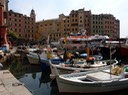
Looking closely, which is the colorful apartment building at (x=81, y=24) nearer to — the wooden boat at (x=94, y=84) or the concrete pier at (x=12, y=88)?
the wooden boat at (x=94, y=84)

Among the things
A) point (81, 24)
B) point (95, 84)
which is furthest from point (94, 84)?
point (81, 24)

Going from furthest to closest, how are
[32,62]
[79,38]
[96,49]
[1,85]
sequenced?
[79,38]
[96,49]
[32,62]
[1,85]

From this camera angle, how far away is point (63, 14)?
112 meters

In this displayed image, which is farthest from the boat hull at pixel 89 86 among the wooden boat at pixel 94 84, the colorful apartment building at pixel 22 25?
the colorful apartment building at pixel 22 25

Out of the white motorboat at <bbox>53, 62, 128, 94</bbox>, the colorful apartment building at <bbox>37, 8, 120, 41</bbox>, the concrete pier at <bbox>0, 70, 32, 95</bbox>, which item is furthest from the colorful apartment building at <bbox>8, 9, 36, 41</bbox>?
the concrete pier at <bbox>0, 70, 32, 95</bbox>

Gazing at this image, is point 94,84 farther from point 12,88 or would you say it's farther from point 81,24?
point 81,24

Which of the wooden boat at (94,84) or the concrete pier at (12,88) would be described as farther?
the wooden boat at (94,84)

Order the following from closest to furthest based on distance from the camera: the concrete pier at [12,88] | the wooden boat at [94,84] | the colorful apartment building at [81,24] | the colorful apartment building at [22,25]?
the concrete pier at [12,88] → the wooden boat at [94,84] → the colorful apartment building at [22,25] → the colorful apartment building at [81,24]

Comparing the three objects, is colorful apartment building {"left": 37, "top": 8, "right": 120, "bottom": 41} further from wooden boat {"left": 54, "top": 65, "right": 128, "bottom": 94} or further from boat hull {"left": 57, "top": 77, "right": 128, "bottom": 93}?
boat hull {"left": 57, "top": 77, "right": 128, "bottom": 93}

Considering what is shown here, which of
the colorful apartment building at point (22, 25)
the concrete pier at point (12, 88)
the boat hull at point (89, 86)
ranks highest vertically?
the colorful apartment building at point (22, 25)

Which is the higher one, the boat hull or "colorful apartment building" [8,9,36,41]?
"colorful apartment building" [8,9,36,41]

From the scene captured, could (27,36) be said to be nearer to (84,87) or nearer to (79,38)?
(79,38)

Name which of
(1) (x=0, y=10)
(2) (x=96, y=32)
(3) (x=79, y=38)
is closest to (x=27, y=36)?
(2) (x=96, y=32)

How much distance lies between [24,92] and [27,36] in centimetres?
9502
